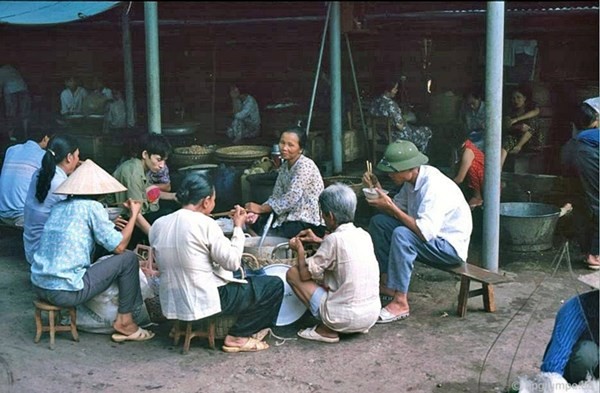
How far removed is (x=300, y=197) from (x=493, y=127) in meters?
1.70

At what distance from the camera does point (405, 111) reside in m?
12.6

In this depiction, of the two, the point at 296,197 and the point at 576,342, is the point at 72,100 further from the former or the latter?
the point at 576,342

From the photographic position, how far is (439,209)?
242 inches

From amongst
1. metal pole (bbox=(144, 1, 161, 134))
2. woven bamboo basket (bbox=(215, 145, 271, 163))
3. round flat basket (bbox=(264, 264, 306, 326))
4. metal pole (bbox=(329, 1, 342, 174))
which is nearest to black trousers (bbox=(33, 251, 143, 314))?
round flat basket (bbox=(264, 264, 306, 326))

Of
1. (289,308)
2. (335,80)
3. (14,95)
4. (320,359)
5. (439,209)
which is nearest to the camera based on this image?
(320,359)

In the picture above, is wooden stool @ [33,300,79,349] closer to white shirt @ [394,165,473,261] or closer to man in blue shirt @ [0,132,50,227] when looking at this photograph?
man in blue shirt @ [0,132,50,227]

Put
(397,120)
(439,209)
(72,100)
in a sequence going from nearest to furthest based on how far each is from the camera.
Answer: (439,209) → (397,120) → (72,100)

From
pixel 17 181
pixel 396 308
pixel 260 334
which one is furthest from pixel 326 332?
pixel 17 181

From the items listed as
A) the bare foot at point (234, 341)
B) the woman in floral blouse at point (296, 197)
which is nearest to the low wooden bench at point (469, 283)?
the woman in floral blouse at point (296, 197)

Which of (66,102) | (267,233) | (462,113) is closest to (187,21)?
(66,102)

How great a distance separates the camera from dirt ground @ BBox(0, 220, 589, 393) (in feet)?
16.8

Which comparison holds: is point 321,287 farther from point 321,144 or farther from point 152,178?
point 321,144

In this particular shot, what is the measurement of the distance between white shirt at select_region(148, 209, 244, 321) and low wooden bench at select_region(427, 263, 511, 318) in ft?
5.80

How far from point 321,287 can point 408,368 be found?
0.86 metres
